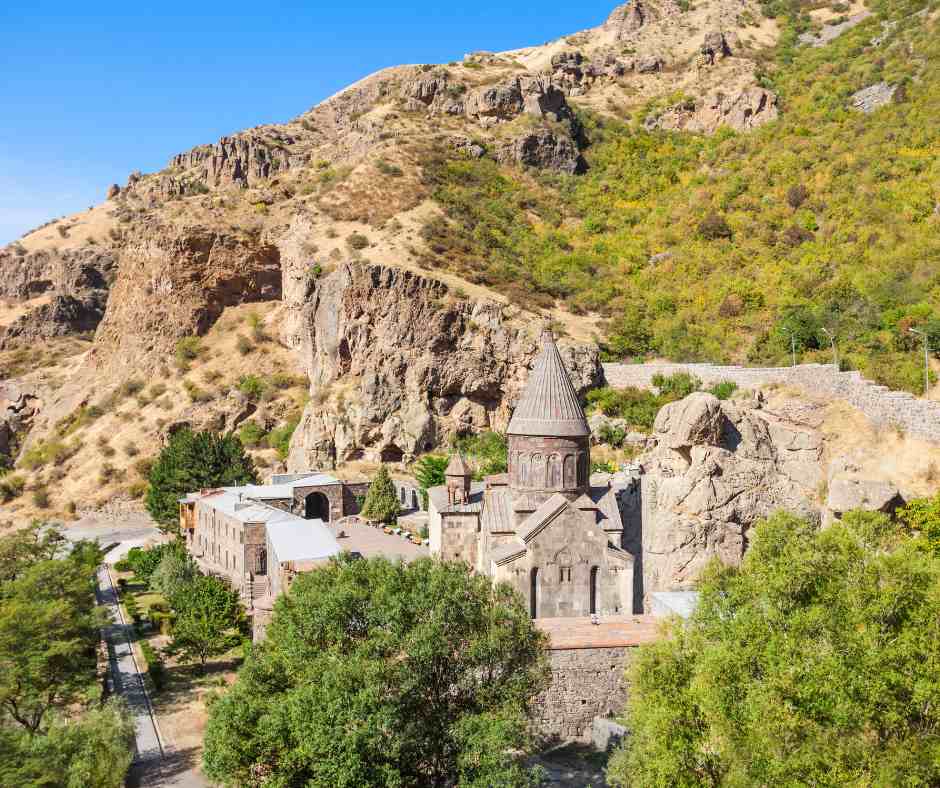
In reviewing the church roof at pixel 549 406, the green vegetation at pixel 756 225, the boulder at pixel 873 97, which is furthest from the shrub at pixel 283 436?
the boulder at pixel 873 97

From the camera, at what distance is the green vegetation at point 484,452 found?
38.1 metres

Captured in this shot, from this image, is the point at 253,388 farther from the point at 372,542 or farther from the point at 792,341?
the point at 792,341

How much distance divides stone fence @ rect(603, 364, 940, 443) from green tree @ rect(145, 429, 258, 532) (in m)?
26.4

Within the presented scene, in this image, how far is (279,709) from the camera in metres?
13.0

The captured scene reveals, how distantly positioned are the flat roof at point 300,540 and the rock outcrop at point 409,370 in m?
12.4

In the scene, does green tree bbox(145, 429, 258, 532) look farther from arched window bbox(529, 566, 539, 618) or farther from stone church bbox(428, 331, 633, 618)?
arched window bbox(529, 566, 539, 618)

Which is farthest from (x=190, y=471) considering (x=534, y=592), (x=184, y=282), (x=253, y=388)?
(x=534, y=592)

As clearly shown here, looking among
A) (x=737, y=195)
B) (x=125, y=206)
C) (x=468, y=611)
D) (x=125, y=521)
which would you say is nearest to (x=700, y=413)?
(x=468, y=611)

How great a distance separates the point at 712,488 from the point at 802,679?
49.4 feet

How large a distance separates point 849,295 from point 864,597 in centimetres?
3238

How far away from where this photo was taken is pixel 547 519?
2192 cm

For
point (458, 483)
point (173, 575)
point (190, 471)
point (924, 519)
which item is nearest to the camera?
point (924, 519)

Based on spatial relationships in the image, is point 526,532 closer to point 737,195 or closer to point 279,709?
point 279,709

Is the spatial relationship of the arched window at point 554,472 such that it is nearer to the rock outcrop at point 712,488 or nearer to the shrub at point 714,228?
the rock outcrop at point 712,488
